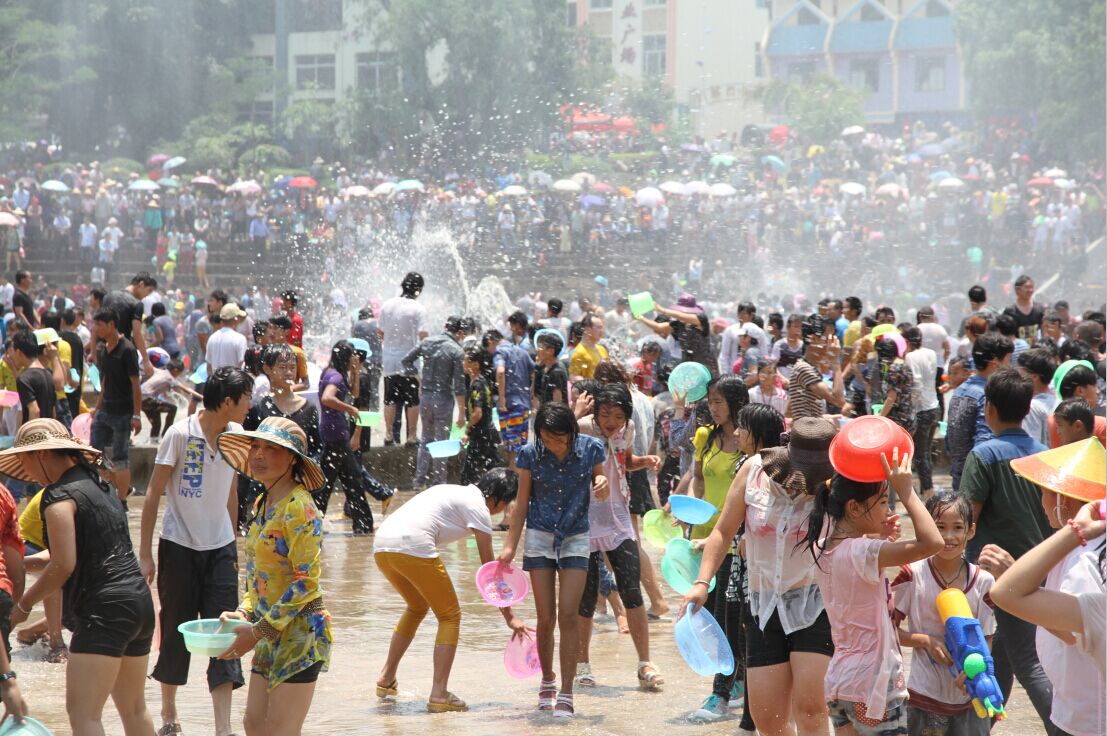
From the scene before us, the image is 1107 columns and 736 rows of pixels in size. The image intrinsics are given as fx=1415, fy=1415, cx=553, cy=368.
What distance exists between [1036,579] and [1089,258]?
34.5 metres

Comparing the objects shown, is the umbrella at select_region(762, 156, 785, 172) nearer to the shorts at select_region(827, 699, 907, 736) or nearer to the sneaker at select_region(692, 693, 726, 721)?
the sneaker at select_region(692, 693, 726, 721)

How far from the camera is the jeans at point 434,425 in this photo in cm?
1231

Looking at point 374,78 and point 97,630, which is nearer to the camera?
point 97,630

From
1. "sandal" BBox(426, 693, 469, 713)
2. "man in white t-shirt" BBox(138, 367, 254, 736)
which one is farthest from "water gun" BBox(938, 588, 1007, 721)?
"man in white t-shirt" BBox(138, 367, 254, 736)

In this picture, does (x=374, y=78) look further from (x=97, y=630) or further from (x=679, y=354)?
(x=97, y=630)

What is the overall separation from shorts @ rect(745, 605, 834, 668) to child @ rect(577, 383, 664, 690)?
167 centimetres

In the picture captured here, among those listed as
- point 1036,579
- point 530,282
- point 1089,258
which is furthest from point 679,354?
point 1089,258

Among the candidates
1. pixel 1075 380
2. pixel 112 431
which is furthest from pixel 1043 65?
pixel 1075 380

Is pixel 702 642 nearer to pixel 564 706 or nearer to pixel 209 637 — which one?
pixel 564 706

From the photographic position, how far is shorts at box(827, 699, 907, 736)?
430 cm

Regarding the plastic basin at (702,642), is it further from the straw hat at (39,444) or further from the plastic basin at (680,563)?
the straw hat at (39,444)

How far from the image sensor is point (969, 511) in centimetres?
477

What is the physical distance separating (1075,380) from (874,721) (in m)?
2.66

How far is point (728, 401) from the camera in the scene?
6.38m
